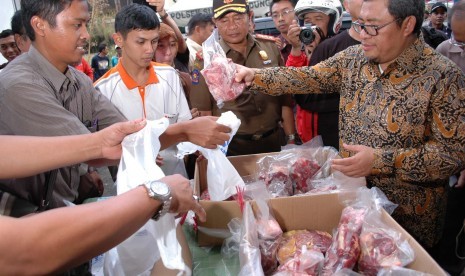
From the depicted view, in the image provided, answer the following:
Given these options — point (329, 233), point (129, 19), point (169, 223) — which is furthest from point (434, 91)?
point (129, 19)

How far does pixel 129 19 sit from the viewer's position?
2432 mm

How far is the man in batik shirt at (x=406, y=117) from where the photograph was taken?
1536 mm

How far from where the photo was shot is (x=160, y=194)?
37.3 inches

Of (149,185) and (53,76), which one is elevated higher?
(53,76)

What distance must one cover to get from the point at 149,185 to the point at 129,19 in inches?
70.2

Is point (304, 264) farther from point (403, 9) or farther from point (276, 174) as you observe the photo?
point (403, 9)

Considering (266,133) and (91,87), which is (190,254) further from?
(266,133)

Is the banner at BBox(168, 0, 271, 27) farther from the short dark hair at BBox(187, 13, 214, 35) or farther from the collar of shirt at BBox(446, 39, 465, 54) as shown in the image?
the collar of shirt at BBox(446, 39, 465, 54)

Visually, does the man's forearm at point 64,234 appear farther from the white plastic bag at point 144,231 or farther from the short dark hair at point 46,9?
the short dark hair at point 46,9

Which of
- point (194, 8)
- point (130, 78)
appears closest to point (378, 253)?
point (130, 78)

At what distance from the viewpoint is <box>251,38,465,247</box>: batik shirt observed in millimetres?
1536

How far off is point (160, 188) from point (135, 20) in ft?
5.77

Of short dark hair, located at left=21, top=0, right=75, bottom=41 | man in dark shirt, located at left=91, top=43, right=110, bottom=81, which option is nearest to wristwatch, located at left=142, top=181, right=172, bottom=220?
short dark hair, located at left=21, top=0, right=75, bottom=41

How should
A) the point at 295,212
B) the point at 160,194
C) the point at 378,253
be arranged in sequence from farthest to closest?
the point at 295,212
the point at 378,253
the point at 160,194
